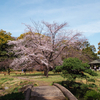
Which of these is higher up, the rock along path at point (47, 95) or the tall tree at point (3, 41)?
the tall tree at point (3, 41)

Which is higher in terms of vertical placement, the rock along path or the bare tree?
the bare tree

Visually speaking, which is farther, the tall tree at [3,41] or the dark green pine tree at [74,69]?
the tall tree at [3,41]

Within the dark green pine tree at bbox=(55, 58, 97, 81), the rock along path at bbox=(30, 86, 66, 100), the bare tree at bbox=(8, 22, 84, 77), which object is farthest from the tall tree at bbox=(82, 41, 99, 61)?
the rock along path at bbox=(30, 86, 66, 100)

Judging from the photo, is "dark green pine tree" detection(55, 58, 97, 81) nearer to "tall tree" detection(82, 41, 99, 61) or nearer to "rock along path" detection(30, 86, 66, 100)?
"rock along path" detection(30, 86, 66, 100)

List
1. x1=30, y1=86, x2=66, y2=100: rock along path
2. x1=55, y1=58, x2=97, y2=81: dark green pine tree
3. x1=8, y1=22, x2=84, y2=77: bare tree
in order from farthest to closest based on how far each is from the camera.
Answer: x1=8, y1=22, x2=84, y2=77: bare tree < x1=55, y1=58, x2=97, y2=81: dark green pine tree < x1=30, y1=86, x2=66, y2=100: rock along path

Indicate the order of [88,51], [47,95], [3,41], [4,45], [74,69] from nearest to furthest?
[47,95]
[74,69]
[3,41]
[4,45]
[88,51]

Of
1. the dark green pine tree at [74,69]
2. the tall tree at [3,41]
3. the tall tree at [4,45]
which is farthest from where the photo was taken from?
the tall tree at [3,41]

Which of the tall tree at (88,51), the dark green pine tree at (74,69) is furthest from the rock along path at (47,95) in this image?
the tall tree at (88,51)

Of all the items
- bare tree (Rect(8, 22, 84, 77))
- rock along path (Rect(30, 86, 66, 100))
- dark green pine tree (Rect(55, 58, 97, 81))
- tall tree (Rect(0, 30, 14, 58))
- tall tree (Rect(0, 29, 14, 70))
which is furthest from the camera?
tall tree (Rect(0, 30, 14, 58))

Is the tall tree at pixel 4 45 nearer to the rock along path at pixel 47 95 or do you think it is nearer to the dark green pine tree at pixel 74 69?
the dark green pine tree at pixel 74 69

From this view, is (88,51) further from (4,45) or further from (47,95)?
(47,95)

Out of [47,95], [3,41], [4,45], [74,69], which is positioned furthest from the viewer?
[4,45]

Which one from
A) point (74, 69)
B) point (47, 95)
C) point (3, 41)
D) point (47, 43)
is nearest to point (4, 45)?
point (3, 41)

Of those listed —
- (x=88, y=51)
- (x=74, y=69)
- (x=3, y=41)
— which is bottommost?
(x=74, y=69)
